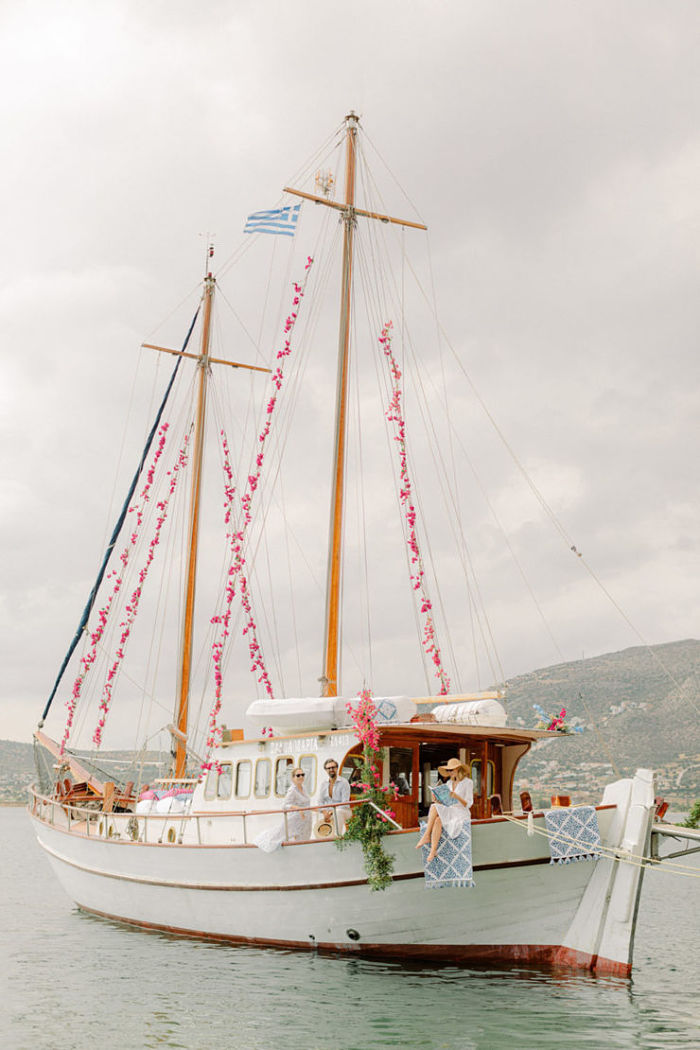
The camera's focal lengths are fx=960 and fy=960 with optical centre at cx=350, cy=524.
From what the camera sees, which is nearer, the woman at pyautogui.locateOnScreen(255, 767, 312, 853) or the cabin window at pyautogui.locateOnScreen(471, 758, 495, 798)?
the woman at pyautogui.locateOnScreen(255, 767, 312, 853)

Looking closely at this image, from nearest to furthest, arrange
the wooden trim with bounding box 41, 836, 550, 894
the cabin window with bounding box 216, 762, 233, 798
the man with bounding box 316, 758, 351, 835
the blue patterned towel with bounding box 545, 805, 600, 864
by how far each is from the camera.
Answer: the blue patterned towel with bounding box 545, 805, 600, 864, the wooden trim with bounding box 41, 836, 550, 894, the man with bounding box 316, 758, 351, 835, the cabin window with bounding box 216, 762, 233, 798

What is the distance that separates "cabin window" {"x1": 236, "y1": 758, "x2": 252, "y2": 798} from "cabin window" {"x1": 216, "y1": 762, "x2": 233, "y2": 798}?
0.23m

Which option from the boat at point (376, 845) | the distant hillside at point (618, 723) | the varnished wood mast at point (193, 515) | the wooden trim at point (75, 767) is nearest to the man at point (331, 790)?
the boat at point (376, 845)

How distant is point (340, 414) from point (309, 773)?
28.6 ft

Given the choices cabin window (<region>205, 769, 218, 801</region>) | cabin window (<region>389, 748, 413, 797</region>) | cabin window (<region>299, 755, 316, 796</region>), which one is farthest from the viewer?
cabin window (<region>205, 769, 218, 801</region>)

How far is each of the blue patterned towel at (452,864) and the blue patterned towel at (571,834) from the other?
1.38 meters

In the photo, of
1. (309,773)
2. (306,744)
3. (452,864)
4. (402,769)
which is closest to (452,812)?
(452,864)

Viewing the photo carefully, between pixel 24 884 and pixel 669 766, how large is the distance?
68.3m

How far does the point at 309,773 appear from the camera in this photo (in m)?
17.5

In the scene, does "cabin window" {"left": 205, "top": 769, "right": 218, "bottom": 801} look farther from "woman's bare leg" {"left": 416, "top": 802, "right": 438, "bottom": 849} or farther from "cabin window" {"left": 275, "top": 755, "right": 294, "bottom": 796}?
"woman's bare leg" {"left": 416, "top": 802, "right": 438, "bottom": 849}

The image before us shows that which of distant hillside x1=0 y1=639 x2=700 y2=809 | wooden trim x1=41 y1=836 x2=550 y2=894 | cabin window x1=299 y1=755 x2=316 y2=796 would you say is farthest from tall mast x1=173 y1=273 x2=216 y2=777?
distant hillside x1=0 y1=639 x2=700 y2=809

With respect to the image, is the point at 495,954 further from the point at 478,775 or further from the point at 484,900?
the point at 478,775

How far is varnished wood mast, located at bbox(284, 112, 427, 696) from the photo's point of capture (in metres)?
21.1

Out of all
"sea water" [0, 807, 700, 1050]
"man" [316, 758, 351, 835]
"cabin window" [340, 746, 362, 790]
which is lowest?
"sea water" [0, 807, 700, 1050]
